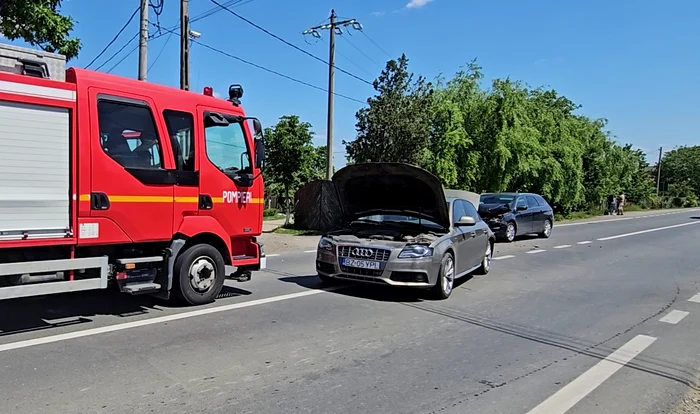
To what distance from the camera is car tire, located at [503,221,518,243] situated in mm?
18328

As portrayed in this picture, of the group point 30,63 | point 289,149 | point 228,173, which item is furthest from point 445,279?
point 289,149

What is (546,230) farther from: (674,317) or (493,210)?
(674,317)

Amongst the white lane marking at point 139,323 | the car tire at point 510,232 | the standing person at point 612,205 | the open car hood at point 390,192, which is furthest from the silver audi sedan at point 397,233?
the standing person at point 612,205

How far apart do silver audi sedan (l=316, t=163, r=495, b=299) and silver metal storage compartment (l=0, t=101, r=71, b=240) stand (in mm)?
4045

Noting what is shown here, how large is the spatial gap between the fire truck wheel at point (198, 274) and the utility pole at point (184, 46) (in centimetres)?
848

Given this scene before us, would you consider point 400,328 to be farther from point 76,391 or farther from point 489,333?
point 76,391

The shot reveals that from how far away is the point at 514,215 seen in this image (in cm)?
1858

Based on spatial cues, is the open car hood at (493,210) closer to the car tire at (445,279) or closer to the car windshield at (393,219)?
the car windshield at (393,219)

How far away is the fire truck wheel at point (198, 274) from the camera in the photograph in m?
7.06

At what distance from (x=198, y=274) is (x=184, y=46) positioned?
373 inches

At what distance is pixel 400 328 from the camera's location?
264 inches

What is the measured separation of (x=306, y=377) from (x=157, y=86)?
164 inches

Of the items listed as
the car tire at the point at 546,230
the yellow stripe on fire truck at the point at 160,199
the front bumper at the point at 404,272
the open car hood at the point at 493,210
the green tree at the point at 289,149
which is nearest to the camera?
the yellow stripe on fire truck at the point at 160,199

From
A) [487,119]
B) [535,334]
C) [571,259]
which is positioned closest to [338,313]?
[535,334]
